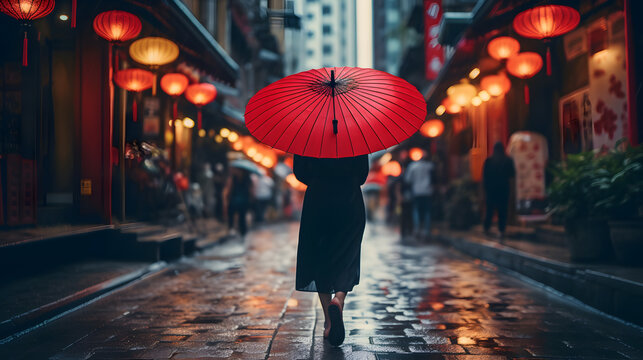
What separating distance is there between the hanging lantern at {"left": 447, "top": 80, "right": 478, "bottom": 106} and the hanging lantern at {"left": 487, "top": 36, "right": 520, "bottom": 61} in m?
3.46

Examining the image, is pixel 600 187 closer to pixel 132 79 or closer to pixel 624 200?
pixel 624 200

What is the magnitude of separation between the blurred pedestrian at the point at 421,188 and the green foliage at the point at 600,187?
698 centimetres

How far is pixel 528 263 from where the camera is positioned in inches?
318

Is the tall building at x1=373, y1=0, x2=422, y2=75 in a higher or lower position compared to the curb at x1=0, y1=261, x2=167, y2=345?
higher

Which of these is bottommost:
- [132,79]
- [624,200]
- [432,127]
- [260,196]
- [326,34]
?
[624,200]

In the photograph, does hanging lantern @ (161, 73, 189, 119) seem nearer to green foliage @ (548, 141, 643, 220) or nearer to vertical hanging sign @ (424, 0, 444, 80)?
green foliage @ (548, 141, 643, 220)

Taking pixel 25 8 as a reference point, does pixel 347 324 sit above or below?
below

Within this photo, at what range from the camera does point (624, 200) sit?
616cm

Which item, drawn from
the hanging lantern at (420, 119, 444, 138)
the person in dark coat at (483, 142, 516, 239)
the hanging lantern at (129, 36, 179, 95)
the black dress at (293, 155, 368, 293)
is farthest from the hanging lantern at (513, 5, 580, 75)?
the hanging lantern at (420, 119, 444, 138)

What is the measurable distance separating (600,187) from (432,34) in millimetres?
13664

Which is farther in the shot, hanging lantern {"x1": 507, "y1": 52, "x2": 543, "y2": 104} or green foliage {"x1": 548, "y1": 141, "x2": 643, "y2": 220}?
hanging lantern {"x1": 507, "y1": 52, "x2": 543, "y2": 104}

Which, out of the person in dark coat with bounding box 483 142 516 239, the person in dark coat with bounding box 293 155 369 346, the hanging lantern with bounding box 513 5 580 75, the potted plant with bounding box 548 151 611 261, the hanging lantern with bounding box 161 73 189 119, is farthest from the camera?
the hanging lantern with bounding box 161 73 189 119

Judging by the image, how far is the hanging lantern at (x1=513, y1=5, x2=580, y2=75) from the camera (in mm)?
7762

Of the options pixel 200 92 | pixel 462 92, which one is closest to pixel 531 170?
pixel 462 92
